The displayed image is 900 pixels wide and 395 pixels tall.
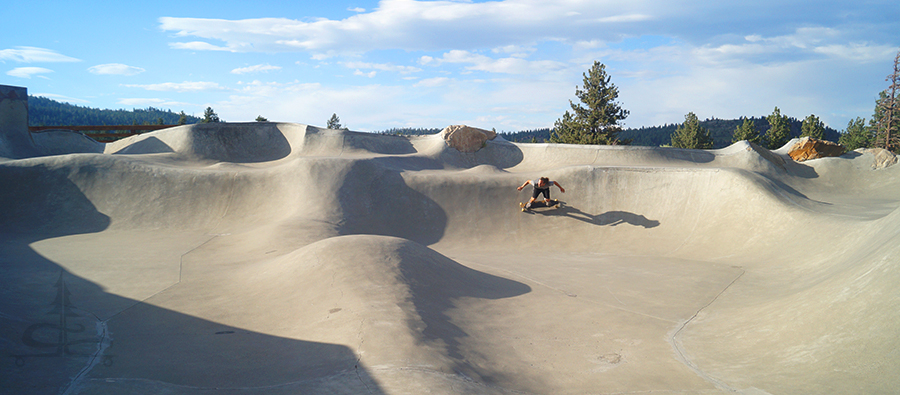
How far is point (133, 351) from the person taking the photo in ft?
16.1

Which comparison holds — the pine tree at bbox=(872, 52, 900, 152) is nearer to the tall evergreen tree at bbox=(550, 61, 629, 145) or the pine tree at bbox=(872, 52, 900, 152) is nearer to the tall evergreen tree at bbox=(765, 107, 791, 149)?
the tall evergreen tree at bbox=(765, 107, 791, 149)

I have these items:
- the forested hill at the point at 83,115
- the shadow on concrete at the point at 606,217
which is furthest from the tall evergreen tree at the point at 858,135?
the forested hill at the point at 83,115

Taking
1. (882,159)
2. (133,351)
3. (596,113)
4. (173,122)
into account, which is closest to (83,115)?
(173,122)

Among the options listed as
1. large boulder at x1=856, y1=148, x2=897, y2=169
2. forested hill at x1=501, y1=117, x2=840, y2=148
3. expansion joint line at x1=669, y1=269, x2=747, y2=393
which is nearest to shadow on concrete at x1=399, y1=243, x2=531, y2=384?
expansion joint line at x1=669, y1=269, x2=747, y2=393

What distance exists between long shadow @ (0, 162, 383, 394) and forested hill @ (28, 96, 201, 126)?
16027cm

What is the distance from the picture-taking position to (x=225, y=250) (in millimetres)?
10273

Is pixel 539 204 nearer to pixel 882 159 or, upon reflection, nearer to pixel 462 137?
pixel 462 137

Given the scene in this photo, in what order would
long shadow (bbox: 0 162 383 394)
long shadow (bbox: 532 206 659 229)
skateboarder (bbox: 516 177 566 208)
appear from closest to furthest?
long shadow (bbox: 0 162 383 394) < long shadow (bbox: 532 206 659 229) < skateboarder (bbox: 516 177 566 208)

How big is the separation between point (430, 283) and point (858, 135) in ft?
220

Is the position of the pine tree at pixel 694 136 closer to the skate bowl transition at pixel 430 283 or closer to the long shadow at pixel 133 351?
the skate bowl transition at pixel 430 283

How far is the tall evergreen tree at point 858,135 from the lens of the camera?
166ft

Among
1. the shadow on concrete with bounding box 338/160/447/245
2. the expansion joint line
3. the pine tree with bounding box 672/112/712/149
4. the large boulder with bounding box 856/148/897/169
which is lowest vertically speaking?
the expansion joint line

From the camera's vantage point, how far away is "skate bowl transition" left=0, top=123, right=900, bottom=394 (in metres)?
4.47

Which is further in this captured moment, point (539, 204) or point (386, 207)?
point (386, 207)
